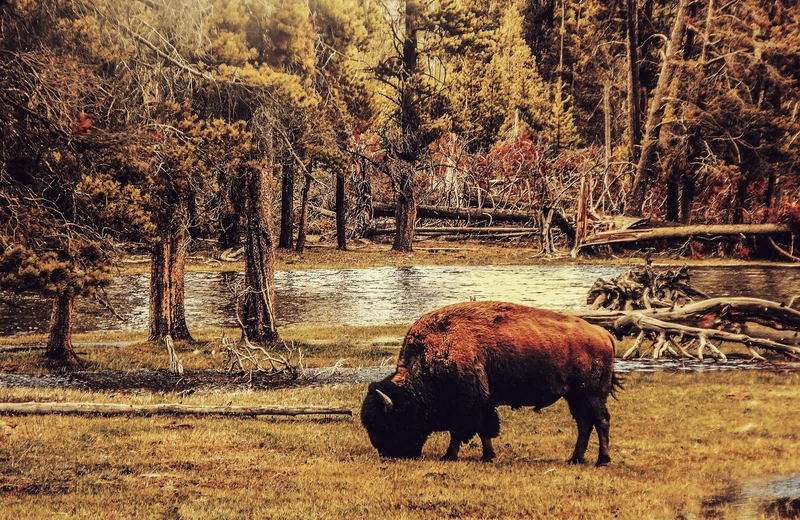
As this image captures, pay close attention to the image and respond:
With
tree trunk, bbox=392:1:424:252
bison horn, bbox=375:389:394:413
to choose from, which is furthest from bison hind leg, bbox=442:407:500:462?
tree trunk, bbox=392:1:424:252

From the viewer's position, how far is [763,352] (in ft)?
62.3

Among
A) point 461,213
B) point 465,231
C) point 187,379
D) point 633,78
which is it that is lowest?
point 187,379

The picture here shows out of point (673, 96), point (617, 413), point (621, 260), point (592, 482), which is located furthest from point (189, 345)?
point (673, 96)

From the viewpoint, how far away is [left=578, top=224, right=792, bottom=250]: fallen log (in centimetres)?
2625

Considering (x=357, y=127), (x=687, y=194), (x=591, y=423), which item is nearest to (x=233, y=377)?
(x=591, y=423)

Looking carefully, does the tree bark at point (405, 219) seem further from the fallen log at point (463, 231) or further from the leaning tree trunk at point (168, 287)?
the leaning tree trunk at point (168, 287)

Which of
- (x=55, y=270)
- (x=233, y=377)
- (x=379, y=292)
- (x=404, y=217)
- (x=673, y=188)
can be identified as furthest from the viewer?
(x=404, y=217)

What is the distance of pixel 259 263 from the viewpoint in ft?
68.8

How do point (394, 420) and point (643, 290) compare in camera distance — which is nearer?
point (394, 420)

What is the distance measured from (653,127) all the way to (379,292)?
1086 centimetres

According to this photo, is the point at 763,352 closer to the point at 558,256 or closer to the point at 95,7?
the point at 95,7

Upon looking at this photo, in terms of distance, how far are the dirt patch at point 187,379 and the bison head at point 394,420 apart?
640 cm

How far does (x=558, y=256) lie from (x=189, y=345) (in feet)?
59.2

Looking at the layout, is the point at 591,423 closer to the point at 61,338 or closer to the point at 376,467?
the point at 376,467
